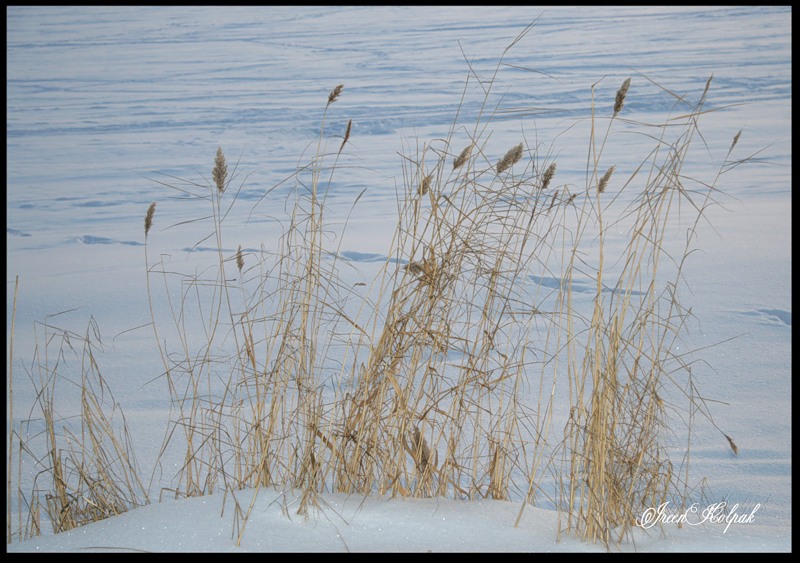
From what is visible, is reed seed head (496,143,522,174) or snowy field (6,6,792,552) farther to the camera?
snowy field (6,6,792,552)

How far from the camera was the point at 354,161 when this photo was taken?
232 inches

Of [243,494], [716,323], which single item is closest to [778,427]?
[716,323]

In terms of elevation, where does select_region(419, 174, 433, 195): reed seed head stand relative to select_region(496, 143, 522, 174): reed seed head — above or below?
below

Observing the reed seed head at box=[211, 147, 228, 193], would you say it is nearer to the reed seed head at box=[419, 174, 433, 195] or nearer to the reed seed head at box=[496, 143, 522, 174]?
the reed seed head at box=[419, 174, 433, 195]

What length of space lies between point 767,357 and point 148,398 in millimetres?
1971

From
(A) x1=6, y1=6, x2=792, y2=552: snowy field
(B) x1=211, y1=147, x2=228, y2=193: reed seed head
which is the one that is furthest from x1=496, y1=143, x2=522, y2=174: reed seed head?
(B) x1=211, y1=147, x2=228, y2=193: reed seed head

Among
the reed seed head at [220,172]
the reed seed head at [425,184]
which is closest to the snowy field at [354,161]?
the reed seed head at [425,184]

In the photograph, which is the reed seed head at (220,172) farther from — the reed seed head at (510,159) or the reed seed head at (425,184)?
the reed seed head at (510,159)

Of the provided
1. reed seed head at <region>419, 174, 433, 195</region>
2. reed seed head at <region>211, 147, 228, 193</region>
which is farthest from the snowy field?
reed seed head at <region>211, 147, 228, 193</region>

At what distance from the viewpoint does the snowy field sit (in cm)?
→ 156

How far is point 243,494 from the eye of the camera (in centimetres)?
160

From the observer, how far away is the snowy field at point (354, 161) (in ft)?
5.10

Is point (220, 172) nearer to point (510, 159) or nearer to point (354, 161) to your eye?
point (510, 159)

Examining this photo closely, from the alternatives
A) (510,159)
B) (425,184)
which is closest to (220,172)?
(425,184)
